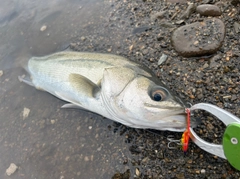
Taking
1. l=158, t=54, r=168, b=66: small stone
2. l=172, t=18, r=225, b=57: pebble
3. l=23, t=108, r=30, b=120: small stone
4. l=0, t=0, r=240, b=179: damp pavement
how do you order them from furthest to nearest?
l=23, t=108, r=30, b=120: small stone → l=158, t=54, r=168, b=66: small stone → l=172, t=18, r=225, b=57: pebble → l=0, t=0, r=240, b=179: damp pavement

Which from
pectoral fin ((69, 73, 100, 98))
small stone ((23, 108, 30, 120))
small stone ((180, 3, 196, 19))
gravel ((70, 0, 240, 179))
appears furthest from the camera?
small stone ((180, 3, 196, 19))

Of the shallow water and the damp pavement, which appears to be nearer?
the damp pavement

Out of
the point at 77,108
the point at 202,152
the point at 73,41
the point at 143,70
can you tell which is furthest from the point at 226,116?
the point at 73,41

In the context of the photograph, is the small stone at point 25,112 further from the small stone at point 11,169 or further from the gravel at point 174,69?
the gravel at point 174,69

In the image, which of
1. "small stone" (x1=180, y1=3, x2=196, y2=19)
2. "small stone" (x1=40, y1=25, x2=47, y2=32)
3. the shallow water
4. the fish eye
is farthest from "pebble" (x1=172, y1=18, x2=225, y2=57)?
"small stone" (x1=40, y1=25, x2=47, y2=32)

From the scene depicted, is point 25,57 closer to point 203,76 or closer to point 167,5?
point 167,5

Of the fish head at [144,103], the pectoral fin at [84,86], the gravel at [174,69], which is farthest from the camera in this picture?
the pectoral fin at [84,86]

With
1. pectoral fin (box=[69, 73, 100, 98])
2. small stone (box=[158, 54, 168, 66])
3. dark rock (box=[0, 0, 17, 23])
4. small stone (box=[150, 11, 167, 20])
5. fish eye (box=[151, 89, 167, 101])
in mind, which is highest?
dark rock (box=[0, 0, 17, 23])

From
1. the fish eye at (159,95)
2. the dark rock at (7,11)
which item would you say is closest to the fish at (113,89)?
the fish eye at (159,95)

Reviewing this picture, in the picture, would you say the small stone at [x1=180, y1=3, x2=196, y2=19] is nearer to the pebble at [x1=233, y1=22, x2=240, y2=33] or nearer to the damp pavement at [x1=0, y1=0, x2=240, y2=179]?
the damp pavement at [x1=0, y1=0, x2=240, y2=179]

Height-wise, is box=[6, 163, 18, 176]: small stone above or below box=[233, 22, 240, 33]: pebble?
below
